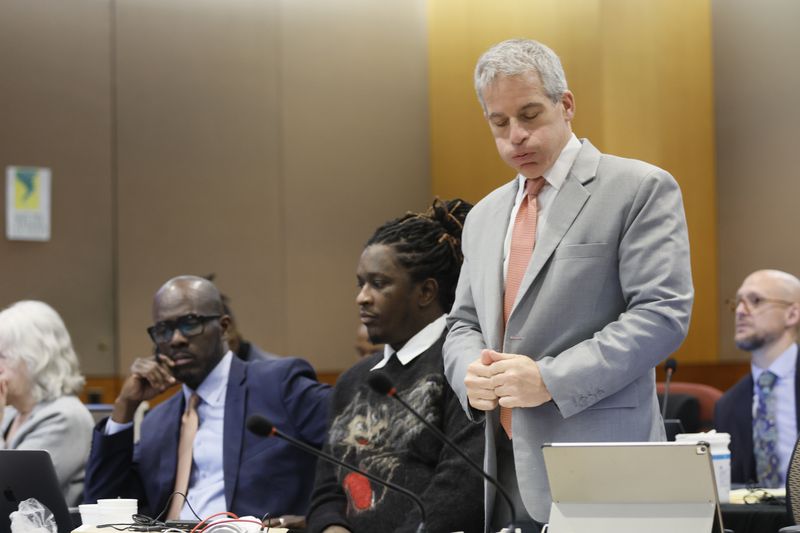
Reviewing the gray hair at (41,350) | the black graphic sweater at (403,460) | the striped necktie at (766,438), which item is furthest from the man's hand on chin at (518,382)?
the striped necktie at (766,438)

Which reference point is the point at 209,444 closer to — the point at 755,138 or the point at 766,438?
the point at 766,438

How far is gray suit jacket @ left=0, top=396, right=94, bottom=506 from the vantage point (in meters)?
3.86

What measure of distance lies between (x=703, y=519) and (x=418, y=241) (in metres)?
1.41

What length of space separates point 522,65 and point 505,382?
63cm

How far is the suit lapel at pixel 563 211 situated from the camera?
7.11ft

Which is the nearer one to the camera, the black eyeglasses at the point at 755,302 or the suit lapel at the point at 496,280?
the suit lapel at the point at 496,280

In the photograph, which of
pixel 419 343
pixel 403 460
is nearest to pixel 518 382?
pixel 403 460

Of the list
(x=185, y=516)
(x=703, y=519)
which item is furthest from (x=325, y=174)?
(x=703, y=519)

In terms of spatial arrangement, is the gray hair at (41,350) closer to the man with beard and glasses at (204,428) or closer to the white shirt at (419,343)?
the man with beard and glasses at (204,428)

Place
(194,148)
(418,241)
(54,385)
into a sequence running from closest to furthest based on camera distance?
(418,241), (54,385), (194,148)

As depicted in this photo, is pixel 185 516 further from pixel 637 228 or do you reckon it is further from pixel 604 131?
pixel 604 131

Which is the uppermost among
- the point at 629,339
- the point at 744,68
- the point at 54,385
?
the point at 744,68

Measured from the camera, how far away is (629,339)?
2.04m

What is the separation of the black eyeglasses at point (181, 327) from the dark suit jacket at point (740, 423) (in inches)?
91.8
